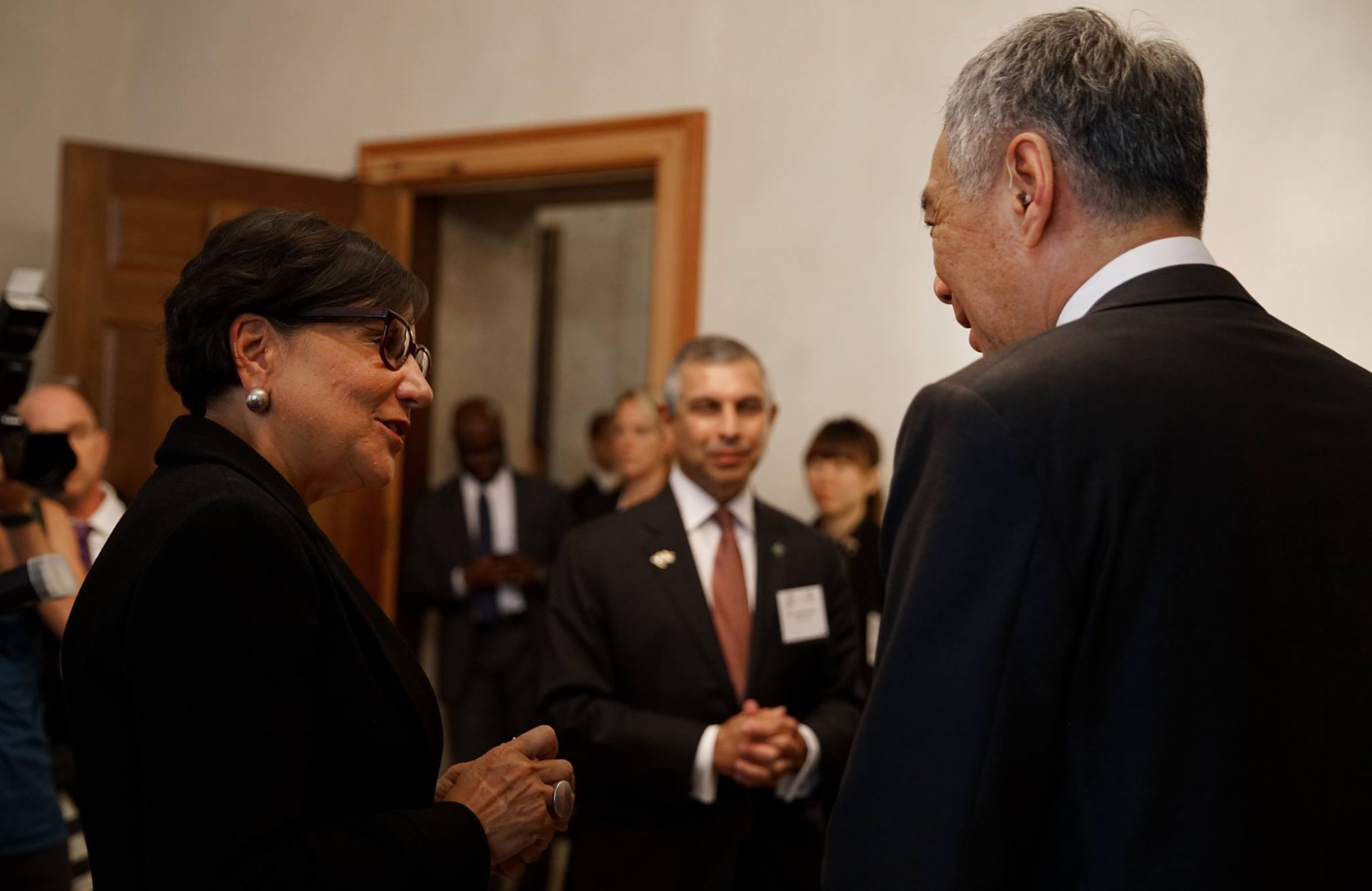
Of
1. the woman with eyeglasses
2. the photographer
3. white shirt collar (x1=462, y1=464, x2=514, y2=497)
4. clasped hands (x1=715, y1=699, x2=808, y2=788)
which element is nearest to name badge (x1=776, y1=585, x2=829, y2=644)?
clasped hands (x1=715, y1=699, x2=808, y2=788)

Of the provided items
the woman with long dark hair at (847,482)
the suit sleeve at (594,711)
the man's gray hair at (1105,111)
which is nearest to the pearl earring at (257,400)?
the man's gray hair at (1105,111)

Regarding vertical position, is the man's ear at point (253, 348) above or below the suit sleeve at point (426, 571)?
above

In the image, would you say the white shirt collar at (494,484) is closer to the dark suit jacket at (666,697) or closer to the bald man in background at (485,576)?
the bald man in background at (485,576)

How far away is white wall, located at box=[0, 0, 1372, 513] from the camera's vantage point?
145 inches

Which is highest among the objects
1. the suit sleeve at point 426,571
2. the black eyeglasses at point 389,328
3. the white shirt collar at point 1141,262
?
the white shirt collar at point 1141,262

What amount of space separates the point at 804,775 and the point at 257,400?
1593 millimetres

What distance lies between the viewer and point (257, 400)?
1.45 meters

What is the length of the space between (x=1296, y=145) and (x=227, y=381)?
3354mm

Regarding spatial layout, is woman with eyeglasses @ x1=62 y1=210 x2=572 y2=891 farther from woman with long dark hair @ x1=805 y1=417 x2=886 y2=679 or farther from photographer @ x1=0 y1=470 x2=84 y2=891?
woman with long dark hair @ x1=805 y1=417 x2=886 y2=679

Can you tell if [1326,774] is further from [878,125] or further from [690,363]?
[878,125]

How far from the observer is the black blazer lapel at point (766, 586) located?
2744mm

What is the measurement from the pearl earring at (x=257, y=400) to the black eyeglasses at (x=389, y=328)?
10 cm

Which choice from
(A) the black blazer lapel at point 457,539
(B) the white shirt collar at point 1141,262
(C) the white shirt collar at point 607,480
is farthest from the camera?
(C) the white shirt collar at point 607,480

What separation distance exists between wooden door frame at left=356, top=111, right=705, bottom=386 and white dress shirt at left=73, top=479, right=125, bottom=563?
7.03 feet
